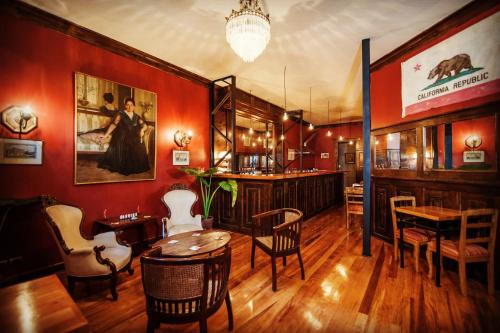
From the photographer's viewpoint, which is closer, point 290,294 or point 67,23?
point 290,294

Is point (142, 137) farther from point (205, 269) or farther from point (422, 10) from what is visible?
point (422, 10)

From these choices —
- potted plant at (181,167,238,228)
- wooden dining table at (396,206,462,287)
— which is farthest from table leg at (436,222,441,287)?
potted plant at (181,167,238,228)

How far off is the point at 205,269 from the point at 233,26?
2519 mm

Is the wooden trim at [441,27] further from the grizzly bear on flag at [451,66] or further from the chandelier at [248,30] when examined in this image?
the chandelier at [248,30]

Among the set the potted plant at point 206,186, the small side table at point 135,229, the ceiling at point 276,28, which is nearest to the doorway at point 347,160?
the ceiling at point 276,28

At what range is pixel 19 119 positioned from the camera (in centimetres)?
286

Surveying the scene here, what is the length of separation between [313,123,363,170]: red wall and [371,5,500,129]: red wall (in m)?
6.11

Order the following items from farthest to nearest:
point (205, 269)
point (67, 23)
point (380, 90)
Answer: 1. point (380, 90)
2. point (67, 23)
3. point (205, 269)

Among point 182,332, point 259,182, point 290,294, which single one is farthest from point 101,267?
point 259,182

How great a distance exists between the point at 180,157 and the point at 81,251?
2.83 m

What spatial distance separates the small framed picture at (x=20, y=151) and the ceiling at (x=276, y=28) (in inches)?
73.6

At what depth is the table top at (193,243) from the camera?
93.5 inches

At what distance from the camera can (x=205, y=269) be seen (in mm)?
1511

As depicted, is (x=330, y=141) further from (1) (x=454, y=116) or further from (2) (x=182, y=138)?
(2) (x=182, y=138)
